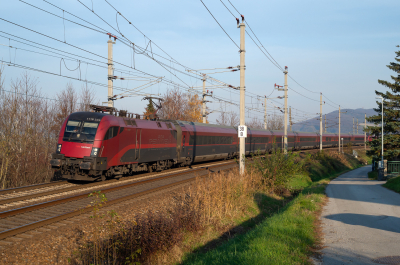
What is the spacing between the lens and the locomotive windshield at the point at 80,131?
45.6 feet

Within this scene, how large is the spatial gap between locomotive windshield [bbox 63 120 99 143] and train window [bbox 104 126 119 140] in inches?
21.5

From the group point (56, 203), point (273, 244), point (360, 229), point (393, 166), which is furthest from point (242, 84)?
point (393, 166)

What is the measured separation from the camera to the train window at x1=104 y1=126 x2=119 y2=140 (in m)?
14.2

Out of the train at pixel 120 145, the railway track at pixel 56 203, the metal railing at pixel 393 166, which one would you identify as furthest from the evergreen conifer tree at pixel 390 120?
the railway track at pixel 56 203

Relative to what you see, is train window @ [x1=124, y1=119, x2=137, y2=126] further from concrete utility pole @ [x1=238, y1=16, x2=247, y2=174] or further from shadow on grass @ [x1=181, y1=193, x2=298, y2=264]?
shadow on grass @ [x1=181, y1=193, x2=298, y2=264]

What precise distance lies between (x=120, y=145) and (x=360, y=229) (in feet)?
35.3

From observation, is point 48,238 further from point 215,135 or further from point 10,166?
point 215,135

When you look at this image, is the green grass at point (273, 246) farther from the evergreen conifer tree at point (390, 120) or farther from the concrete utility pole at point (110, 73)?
the evergreen conifer tree at point (390, 120)

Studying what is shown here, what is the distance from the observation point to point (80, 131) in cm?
1407

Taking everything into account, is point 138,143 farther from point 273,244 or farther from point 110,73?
point 273,244

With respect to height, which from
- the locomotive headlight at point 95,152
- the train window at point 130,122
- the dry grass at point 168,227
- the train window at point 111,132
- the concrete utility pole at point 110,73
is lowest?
the dry grass at point 168,227

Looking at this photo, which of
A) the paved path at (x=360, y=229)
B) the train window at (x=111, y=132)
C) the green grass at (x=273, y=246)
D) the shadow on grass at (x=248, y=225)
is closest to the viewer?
the green grass at (x=273, y=246)

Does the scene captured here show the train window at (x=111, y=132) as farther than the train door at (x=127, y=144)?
No

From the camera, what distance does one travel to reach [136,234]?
7656mm
